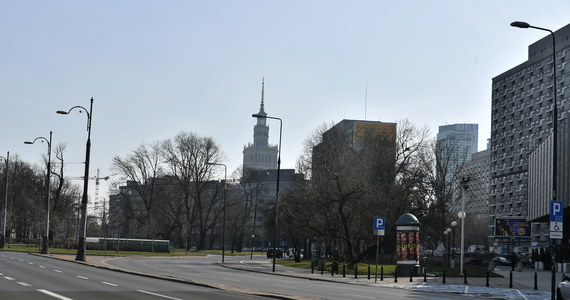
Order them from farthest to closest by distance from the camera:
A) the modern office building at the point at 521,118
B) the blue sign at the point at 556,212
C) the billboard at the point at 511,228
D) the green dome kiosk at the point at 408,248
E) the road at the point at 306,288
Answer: the modern office building at the point at 521,118
the billboard at the point at 511,228
the green dome kiosk at the point at 408,248
the blue sign at the point at 556,212
the road at the point at 306,288

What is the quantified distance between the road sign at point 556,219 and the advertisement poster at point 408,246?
65.1 ft

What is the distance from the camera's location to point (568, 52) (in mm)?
135000

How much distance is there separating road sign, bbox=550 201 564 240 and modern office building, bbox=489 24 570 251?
347ft

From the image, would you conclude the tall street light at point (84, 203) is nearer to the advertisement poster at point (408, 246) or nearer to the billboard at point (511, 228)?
the advertisement poster at point (408, 246)

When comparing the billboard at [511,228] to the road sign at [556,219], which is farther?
the billboard at [511,228]

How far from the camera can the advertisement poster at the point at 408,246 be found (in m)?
47.9

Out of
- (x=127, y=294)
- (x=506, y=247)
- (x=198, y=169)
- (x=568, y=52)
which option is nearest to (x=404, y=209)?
(x=198, y=169)

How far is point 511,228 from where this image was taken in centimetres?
9275

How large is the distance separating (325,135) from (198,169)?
26823 mm

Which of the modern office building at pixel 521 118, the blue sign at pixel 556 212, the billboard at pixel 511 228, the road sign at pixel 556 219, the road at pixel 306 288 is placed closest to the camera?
the road at pixel 306 288

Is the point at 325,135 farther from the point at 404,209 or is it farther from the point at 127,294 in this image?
the point at 127,294

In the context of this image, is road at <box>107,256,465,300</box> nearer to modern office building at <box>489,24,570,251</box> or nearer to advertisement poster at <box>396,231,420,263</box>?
advertisement poster at <box>396,231,420,263</box>

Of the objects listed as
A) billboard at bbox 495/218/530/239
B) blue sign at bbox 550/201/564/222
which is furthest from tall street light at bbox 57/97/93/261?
billboard at bbox 495/218/530/239

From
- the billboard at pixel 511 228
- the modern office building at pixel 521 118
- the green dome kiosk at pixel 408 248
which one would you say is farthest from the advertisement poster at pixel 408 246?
the modern office building at pixel 521 118
